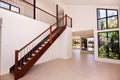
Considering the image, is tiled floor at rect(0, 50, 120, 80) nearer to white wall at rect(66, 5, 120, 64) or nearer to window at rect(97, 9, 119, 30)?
white wall at rect(66, 5, 120, 64)

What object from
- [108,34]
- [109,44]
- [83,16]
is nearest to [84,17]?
[83,16]

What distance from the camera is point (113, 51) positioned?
671cm

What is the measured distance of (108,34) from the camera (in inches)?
274

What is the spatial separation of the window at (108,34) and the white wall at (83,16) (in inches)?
20.7

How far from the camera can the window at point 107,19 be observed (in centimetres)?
670

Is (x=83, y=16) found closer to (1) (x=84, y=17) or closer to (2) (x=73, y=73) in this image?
(1) (x=84, y=17)

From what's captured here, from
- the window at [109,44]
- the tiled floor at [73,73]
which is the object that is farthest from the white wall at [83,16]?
the tiled floor at [73,73]

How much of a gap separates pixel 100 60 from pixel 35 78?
5195 millimetres

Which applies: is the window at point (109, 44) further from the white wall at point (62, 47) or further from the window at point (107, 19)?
the white wall at point (62, 47)

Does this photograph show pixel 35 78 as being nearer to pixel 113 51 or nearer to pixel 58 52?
pixel 58 52

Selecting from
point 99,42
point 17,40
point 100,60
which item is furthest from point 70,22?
point 17,40

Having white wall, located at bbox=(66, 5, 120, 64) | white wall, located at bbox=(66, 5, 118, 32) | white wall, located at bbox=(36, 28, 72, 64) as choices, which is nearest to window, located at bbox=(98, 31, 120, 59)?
white wall, located at bbox=(66, 5, 120, 64)

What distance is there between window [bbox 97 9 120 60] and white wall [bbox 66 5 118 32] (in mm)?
525

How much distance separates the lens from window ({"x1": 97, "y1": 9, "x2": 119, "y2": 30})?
6700 millimetres
